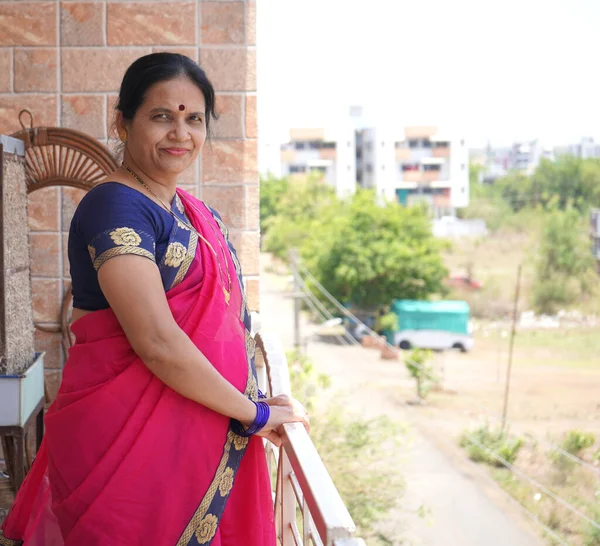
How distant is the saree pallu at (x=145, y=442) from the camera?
0.78 m

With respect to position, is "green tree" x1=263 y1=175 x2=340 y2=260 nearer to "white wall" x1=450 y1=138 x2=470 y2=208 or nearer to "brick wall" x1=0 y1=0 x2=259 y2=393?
"white wall" x1=450 y1=138 x2=470 y2=208

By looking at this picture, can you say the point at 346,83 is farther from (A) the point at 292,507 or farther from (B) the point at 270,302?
(A) the point at 292,507

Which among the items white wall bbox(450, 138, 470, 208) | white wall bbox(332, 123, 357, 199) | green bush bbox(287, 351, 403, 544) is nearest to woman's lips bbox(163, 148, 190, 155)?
green bush bbox(287, 351, 403, 544)

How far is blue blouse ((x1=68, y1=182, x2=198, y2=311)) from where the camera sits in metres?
0.75

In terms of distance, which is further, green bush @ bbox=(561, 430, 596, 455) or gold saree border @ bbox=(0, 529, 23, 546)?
green bush @ bbox=(561, 430, 596, 455)

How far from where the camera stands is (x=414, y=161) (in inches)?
1257

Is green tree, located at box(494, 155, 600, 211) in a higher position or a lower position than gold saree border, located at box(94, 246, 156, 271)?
higher

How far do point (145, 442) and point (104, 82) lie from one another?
112 cm

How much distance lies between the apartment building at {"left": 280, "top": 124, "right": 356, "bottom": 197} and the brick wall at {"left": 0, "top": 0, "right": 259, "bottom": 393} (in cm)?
2970

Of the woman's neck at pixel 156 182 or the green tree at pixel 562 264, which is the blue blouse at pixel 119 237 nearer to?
the woman's neck at pixel 156 182

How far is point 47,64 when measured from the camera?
169 cm

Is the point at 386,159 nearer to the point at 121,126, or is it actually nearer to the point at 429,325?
the point at 429,325

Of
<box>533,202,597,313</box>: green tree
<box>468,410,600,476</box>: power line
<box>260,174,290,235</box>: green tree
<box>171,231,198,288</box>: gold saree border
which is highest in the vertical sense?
<box>260,174,290,235</box>: green tree

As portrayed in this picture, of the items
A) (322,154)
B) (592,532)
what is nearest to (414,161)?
(322,154)
